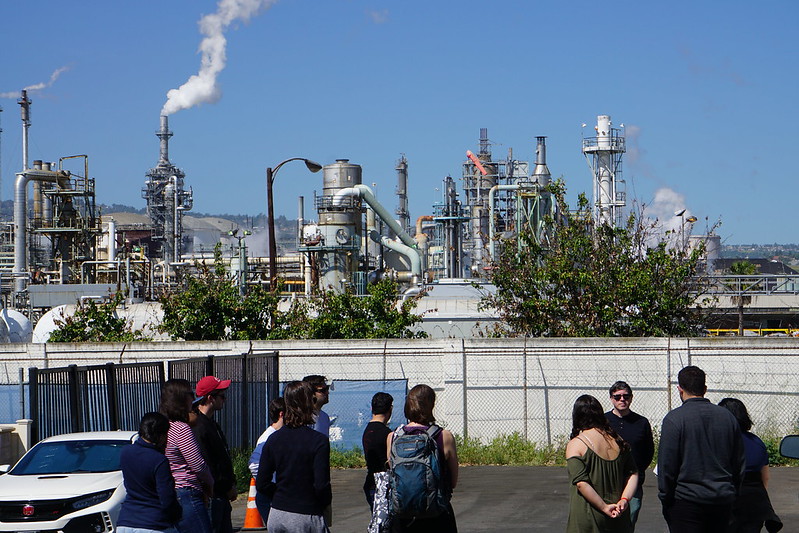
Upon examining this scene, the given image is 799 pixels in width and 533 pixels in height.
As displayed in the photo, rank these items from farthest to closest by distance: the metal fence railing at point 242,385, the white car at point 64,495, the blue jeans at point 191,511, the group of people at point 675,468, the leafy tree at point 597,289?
the leafy tree at point 597,289, the metal fence railing at point 242,385, the white car at point 64,495, the blue jeans at point 191,511, the group of people at point 675,468

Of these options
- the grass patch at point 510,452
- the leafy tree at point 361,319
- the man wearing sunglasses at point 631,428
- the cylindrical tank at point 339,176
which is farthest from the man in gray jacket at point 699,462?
the cylindrical tank at point 339,176

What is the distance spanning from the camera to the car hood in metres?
10.8

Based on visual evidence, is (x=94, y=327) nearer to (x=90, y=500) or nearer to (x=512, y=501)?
(x=512, y=501)

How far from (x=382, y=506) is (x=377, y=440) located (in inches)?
60.5

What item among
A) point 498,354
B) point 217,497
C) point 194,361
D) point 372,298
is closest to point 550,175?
point 372,298

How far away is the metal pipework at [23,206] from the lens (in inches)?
2218

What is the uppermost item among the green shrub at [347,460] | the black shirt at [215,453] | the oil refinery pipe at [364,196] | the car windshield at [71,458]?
the oil refinery pipe at [364,196]

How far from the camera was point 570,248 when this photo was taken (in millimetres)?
24375

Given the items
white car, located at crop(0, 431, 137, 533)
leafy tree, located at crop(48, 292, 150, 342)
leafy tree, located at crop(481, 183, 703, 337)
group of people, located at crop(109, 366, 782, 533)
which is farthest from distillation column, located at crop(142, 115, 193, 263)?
group of people, located at crop(109, 366, 782, 533)

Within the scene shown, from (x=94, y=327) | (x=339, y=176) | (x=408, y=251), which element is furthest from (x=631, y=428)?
(x=408, y=251)

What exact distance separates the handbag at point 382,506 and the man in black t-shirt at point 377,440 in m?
1.28

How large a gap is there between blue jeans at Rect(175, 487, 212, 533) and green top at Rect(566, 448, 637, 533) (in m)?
2.72

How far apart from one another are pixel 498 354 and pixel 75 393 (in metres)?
8.61

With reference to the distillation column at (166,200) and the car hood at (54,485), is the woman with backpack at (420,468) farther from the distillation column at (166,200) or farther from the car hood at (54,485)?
the distillation column at (166,200)
